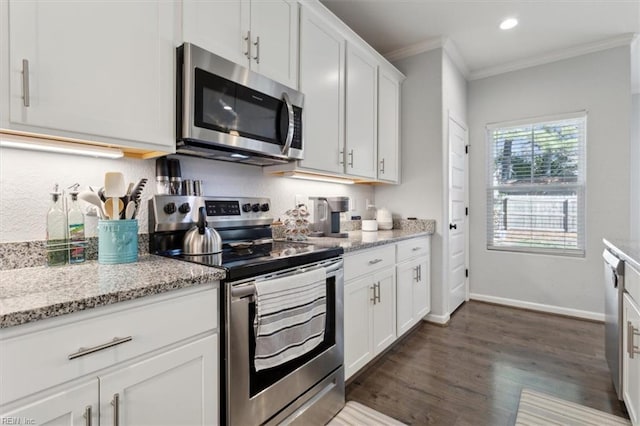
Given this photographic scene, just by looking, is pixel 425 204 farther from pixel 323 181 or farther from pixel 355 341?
pixel 355 341

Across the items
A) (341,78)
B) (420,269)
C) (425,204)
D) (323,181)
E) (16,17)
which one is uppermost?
(341,78)

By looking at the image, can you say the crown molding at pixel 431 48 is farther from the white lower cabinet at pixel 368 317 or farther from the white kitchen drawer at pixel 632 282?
the white kitchen drawer at pixel 632 282

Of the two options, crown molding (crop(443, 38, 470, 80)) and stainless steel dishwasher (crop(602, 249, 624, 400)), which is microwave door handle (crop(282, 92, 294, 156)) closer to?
stainless steel dishwasher (crop(602, 249, 624, 400))

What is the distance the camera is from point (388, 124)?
3.06m

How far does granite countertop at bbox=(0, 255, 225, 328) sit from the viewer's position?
0.76 m

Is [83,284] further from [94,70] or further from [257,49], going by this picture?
[257,49]

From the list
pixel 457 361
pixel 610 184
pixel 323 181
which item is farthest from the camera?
pixel 610 184

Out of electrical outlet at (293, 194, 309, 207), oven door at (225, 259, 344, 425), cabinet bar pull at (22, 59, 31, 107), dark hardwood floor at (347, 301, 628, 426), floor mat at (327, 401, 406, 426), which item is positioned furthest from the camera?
electrical outlet at (293, 194, 309, 207)

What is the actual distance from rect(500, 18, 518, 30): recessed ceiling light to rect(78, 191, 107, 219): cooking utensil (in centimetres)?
329

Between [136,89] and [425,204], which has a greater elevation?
[136,89]

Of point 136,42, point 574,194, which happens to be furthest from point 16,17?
point 574,194

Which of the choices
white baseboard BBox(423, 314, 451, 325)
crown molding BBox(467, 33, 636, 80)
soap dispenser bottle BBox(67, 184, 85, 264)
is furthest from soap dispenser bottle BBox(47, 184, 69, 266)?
crown molding BBox(467, 33, 636, 80)

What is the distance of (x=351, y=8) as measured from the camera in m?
2.54

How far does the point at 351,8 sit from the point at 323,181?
1.38 metres
